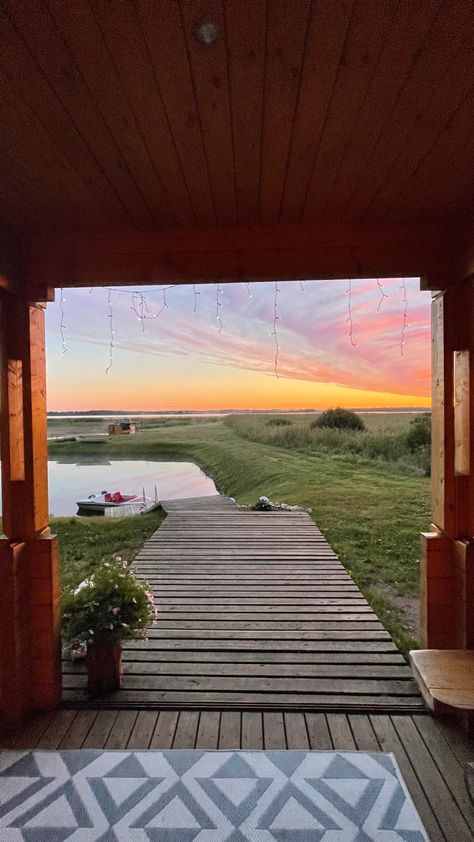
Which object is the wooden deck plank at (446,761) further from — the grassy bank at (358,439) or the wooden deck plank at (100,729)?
the grassy bank at (358,439)

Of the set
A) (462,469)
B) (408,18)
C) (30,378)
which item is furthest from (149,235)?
(462,469)

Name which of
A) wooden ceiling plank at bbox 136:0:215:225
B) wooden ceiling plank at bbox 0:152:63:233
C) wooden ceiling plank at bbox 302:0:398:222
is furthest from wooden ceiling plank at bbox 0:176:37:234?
wooden ceiling plank at bbox 302:0:398:222

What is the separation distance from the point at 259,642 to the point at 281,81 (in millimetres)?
2886

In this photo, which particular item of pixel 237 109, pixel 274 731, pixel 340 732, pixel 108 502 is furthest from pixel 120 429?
pixel 237 109

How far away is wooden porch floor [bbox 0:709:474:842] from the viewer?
183 centimetres

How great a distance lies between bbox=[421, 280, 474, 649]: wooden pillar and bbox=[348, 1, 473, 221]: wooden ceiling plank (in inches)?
29.8

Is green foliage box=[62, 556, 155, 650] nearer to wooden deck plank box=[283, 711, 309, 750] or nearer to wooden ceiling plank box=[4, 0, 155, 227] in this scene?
wooden deck plank box=[283, 711, 309, 750]

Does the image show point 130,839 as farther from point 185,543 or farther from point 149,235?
point 185,543

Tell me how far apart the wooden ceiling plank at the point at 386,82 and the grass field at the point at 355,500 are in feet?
9.19

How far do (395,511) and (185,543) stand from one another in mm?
3355

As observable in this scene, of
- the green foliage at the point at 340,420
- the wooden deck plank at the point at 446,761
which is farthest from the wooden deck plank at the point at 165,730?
the green foliage at the point at 340,420

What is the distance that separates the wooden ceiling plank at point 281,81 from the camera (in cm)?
99

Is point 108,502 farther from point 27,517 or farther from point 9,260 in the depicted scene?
point 9,260

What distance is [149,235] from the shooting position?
2.20 metres
